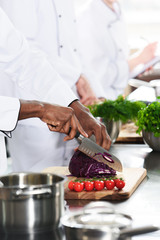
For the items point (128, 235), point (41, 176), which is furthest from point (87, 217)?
point (41, 176)

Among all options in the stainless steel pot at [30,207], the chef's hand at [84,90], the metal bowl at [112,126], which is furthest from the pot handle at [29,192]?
the chef's hand at [84,90]

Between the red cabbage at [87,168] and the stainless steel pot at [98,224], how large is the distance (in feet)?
2.44

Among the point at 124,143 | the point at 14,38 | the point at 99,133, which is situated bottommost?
the point at 124,143

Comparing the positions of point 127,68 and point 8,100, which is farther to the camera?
point 127,68

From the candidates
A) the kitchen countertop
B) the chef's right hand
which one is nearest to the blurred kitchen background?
the kitchen countertop

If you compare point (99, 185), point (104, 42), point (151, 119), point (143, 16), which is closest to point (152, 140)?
point (151, 119)

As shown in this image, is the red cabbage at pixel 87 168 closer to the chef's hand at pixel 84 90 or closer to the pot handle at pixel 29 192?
the pot handle at pixel 29 192

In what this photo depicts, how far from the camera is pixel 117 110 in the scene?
8.27 feet

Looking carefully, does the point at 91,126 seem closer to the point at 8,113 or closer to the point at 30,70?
the point at 30,70

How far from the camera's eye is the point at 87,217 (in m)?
0.90

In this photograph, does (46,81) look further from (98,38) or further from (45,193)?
(98,38)

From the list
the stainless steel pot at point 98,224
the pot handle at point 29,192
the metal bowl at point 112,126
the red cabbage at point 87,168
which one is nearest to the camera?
the stainless steel pot at point 98,224

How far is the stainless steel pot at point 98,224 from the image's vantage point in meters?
0.86

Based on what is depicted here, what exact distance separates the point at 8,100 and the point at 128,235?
29.3 inches
